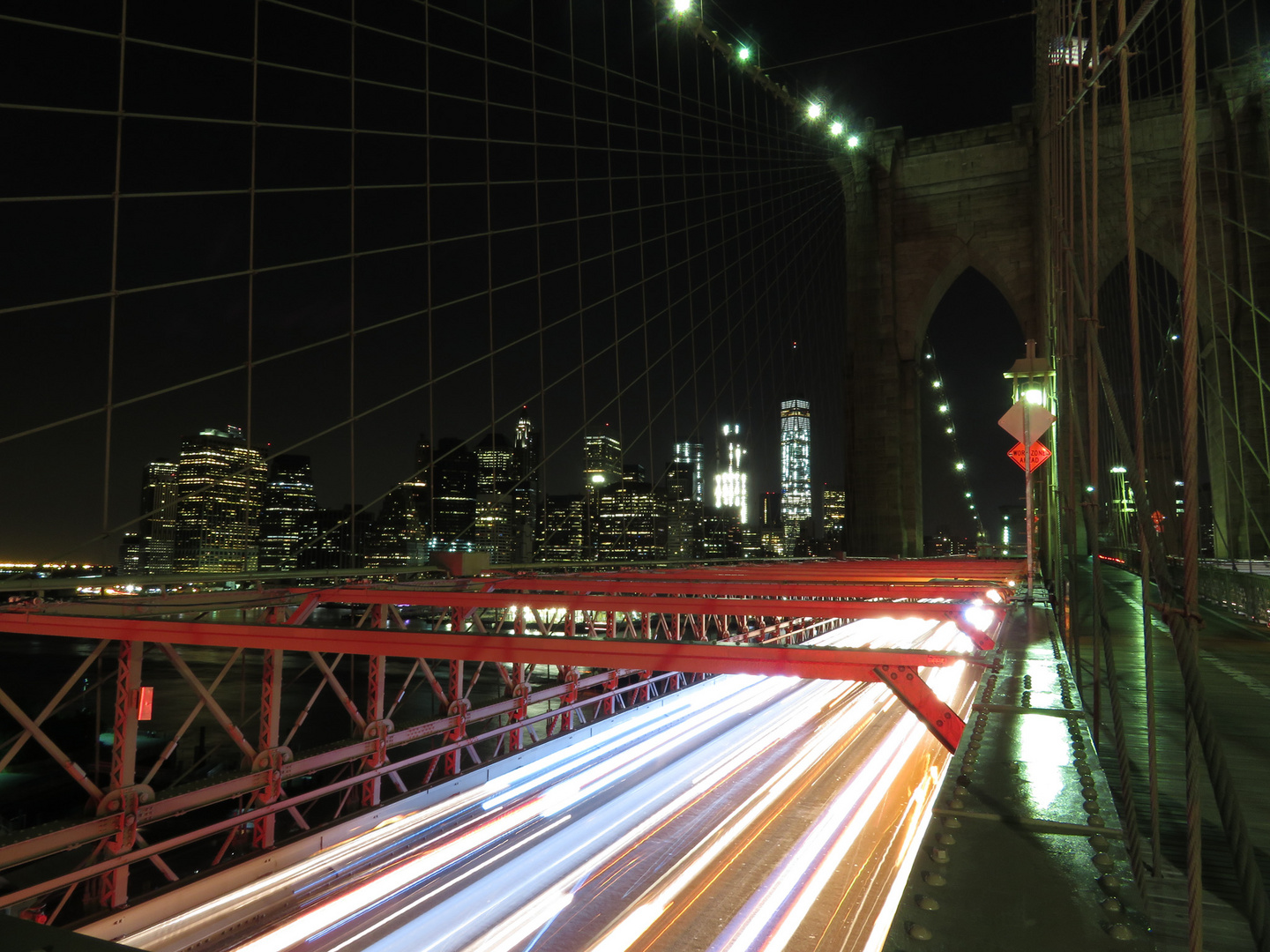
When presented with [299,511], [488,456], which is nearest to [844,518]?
[488,456]

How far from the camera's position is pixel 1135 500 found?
2.64 m

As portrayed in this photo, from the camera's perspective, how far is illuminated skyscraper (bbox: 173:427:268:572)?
821 centimetres

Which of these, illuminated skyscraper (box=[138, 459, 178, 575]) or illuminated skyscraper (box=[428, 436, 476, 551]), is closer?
illuminated skyscraper (box=[138, 459, 178, 575])

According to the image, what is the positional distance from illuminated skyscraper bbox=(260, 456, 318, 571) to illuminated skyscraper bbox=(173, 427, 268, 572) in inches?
18.0

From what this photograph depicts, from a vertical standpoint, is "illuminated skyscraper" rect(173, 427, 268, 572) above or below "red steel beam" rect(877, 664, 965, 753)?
above

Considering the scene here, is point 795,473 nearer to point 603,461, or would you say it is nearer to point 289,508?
point 603,461

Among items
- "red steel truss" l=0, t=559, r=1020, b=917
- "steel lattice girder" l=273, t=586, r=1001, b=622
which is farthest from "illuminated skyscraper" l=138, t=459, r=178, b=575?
"steel lattice girder" l=273, t=586, r=1001, b=622

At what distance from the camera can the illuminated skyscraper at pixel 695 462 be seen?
20016 millimetres

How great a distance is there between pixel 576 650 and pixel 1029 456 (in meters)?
10.4

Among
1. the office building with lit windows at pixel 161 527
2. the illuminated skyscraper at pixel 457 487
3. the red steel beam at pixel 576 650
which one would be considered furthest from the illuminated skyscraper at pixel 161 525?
the illuminated skyscraper at pixel 457 487

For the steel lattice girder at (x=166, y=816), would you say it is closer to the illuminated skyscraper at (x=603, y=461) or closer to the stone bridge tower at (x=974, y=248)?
the illuminated skyscraper at (x=603, y=461)

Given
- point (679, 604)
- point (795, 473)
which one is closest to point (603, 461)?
point (679, 604)

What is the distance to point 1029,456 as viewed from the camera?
12.1 metres

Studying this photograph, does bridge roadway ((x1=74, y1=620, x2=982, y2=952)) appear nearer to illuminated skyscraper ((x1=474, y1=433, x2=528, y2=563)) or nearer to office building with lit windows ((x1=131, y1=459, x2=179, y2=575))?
office building with lit windows ((x1=131, y1=459, x2=179, y2=575))
